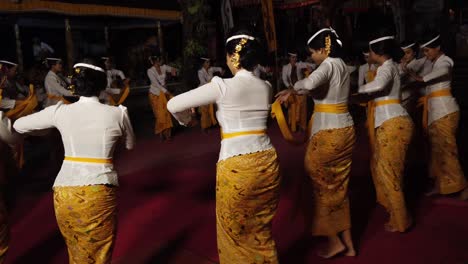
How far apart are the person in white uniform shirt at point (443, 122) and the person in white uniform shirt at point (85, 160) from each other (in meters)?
3.29

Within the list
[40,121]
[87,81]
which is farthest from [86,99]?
[40,121]

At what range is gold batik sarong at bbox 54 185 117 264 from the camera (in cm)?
221

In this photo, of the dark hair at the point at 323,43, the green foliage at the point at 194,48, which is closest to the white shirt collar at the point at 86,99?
the dark hair at the point at 323,43

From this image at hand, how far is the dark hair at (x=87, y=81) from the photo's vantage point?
2227 mm

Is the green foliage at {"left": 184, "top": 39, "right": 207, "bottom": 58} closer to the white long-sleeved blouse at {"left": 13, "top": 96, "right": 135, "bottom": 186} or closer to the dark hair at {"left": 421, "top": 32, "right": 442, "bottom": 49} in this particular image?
the dark hair at {"left": 421, "top": 32, "right": 442, "bottom": 49}

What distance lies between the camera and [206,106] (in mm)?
9133

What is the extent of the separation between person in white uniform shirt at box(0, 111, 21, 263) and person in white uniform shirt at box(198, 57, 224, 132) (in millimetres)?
6436

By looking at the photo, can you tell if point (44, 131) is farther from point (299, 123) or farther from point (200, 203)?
point (299, 123)

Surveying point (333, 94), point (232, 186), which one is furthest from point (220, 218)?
point (333, 94)

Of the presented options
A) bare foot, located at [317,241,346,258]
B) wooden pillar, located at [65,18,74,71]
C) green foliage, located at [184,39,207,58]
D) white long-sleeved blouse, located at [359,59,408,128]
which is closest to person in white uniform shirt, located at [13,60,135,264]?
bare foot, located at [317,241,346,258]

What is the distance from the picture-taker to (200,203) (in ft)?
14.7

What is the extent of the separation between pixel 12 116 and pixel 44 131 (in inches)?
51.5

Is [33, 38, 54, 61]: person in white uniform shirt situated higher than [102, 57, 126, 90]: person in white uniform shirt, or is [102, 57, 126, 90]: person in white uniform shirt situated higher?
[33, 38, 54, 61]: person in white uniform shirt

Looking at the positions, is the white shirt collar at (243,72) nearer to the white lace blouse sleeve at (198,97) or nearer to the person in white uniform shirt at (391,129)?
the white lace blouse sleeve at (198,97)
